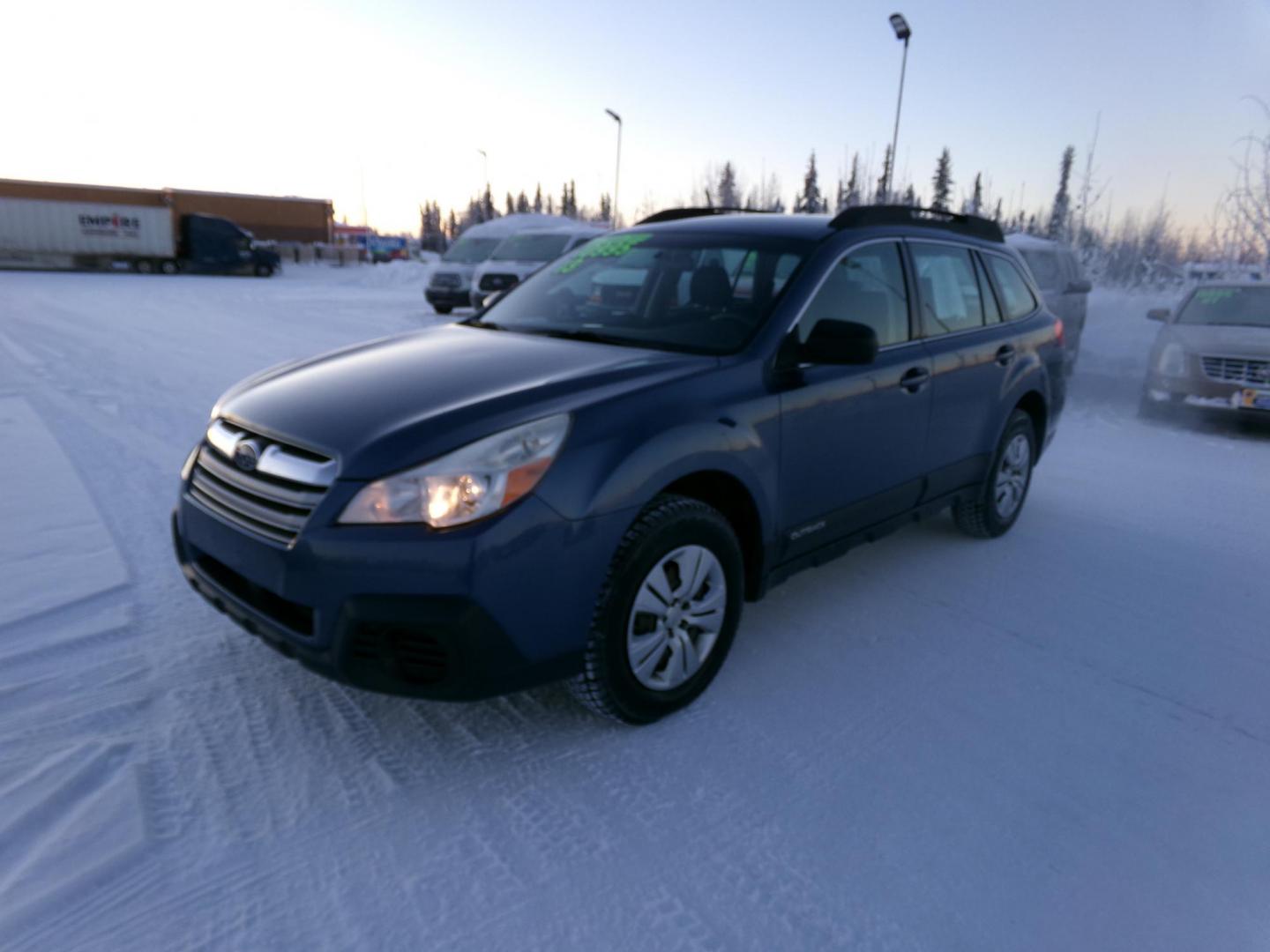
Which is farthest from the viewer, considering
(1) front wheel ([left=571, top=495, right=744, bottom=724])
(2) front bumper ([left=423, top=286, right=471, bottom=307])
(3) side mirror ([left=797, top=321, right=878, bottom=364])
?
(2) front bumper ([left=423, top=286, right=471, bottom=307])

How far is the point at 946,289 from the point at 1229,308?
23.7 feet

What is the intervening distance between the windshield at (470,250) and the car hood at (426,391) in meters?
16.2

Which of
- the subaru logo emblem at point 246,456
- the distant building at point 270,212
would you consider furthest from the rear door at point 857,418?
the distant building at point 270,212

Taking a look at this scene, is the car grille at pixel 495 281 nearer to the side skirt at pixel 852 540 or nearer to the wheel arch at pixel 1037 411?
the wheel arch at pixel 1037 411

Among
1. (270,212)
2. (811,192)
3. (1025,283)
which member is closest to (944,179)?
(811,192)

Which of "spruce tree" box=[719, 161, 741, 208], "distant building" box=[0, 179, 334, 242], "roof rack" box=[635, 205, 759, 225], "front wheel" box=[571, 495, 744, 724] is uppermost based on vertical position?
"spruce tree" box=[719, 161, 741, 208]

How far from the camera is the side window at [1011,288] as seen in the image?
15.6ft

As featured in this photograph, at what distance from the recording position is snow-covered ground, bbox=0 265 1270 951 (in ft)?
6.75

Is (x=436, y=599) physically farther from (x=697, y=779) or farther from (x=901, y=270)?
(x=901, y=270)

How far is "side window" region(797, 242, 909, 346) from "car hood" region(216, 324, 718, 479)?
2.23ft

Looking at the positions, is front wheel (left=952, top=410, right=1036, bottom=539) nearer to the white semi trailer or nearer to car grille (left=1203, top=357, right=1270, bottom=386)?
car grille (left=1203, top=357, right=1270, bottom=386)

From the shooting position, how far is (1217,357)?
846cm

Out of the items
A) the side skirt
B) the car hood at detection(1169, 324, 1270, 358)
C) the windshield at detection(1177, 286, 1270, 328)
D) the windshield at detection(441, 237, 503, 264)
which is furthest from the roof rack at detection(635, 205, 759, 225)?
the windshield at detection(441, 237, 503, 264)

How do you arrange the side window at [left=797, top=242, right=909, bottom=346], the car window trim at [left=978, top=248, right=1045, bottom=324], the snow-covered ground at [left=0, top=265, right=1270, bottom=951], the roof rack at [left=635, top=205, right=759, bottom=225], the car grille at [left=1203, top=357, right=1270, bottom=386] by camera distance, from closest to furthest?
the snow-covered ground at [left=0, top=265, right=1270, bottom=951] < the side window at [left=797, top=242, right=909, bottom=346] < the roof rack at [left=635, top=205, right=759, bottom=225] < the car window trim at [left=978, top=248, right=1045, bottom=324] < the car grille at [left=1203, top=357, right=1270, bottom=386]
